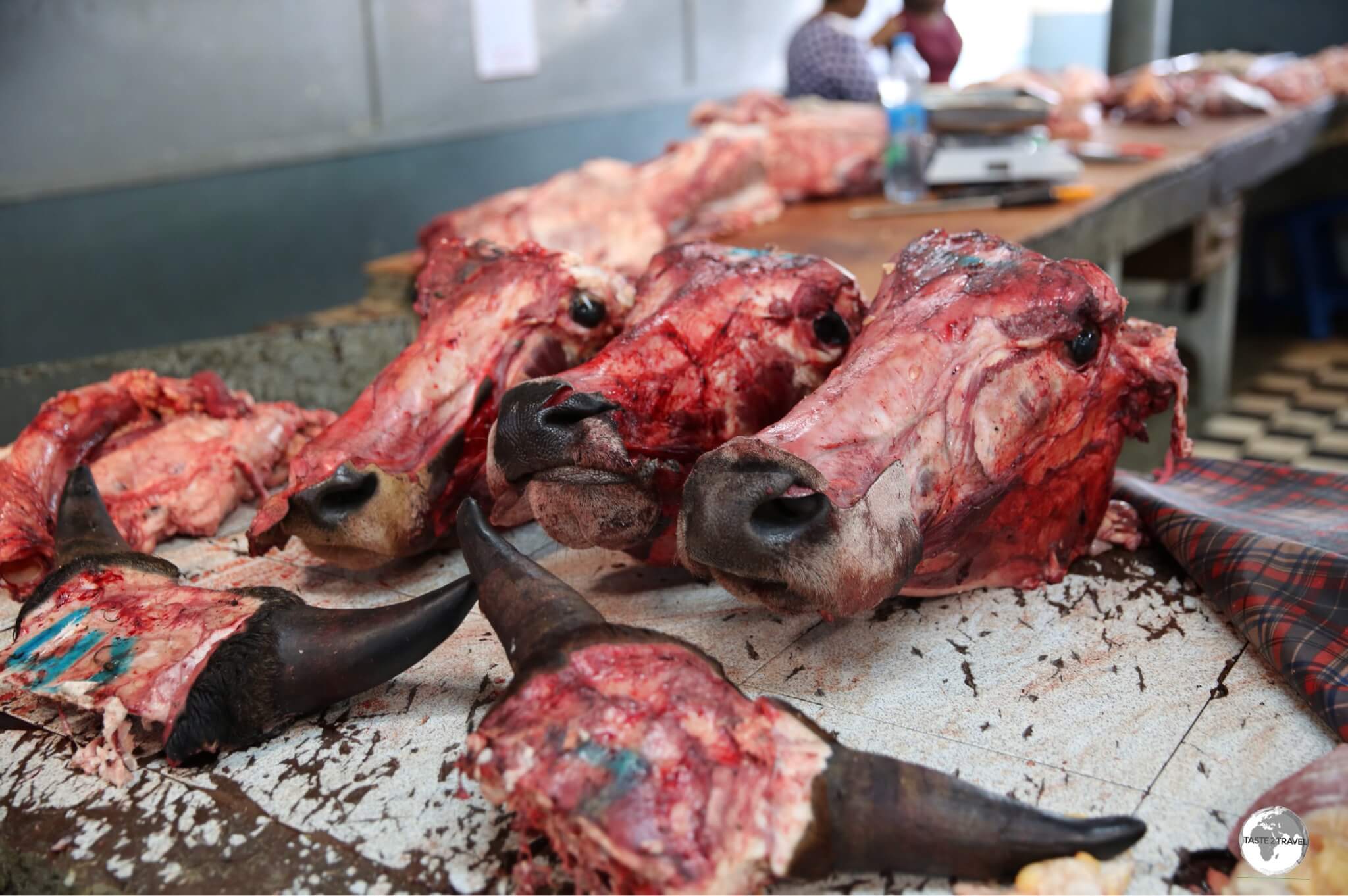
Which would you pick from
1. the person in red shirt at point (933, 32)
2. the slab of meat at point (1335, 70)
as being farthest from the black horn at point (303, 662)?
the slab of meat at point (1335, 70)

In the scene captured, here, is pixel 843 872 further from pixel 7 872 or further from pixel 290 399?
pixel 290 399

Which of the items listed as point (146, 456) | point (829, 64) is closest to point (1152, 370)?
point (146, 456)

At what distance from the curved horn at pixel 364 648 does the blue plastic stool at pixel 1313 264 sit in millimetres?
8272

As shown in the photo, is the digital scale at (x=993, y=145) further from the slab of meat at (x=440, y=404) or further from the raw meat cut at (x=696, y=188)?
the slab of meat at (x=440, y=404)

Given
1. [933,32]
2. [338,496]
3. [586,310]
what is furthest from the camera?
[933,32]

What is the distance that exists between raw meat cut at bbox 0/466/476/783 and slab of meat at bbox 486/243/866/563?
27 cm

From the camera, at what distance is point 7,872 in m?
1.56

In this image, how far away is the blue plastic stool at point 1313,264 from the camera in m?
8.38

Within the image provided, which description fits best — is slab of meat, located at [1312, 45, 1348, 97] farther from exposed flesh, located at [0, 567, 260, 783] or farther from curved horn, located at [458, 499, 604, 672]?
exposed flesh, located at [0, 567, 260, 783]

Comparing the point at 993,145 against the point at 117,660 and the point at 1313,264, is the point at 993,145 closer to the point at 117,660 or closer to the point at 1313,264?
the point at 117,660

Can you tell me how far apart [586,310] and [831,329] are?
50 cm

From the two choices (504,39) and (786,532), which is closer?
(786,532)

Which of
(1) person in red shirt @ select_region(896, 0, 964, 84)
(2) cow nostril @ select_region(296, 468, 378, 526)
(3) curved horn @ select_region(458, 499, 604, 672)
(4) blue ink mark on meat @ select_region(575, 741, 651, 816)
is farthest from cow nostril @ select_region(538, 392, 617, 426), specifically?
(1) person in red shirt @ select_region(896, 0, 964, 84)

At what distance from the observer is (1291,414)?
23.0 feet
